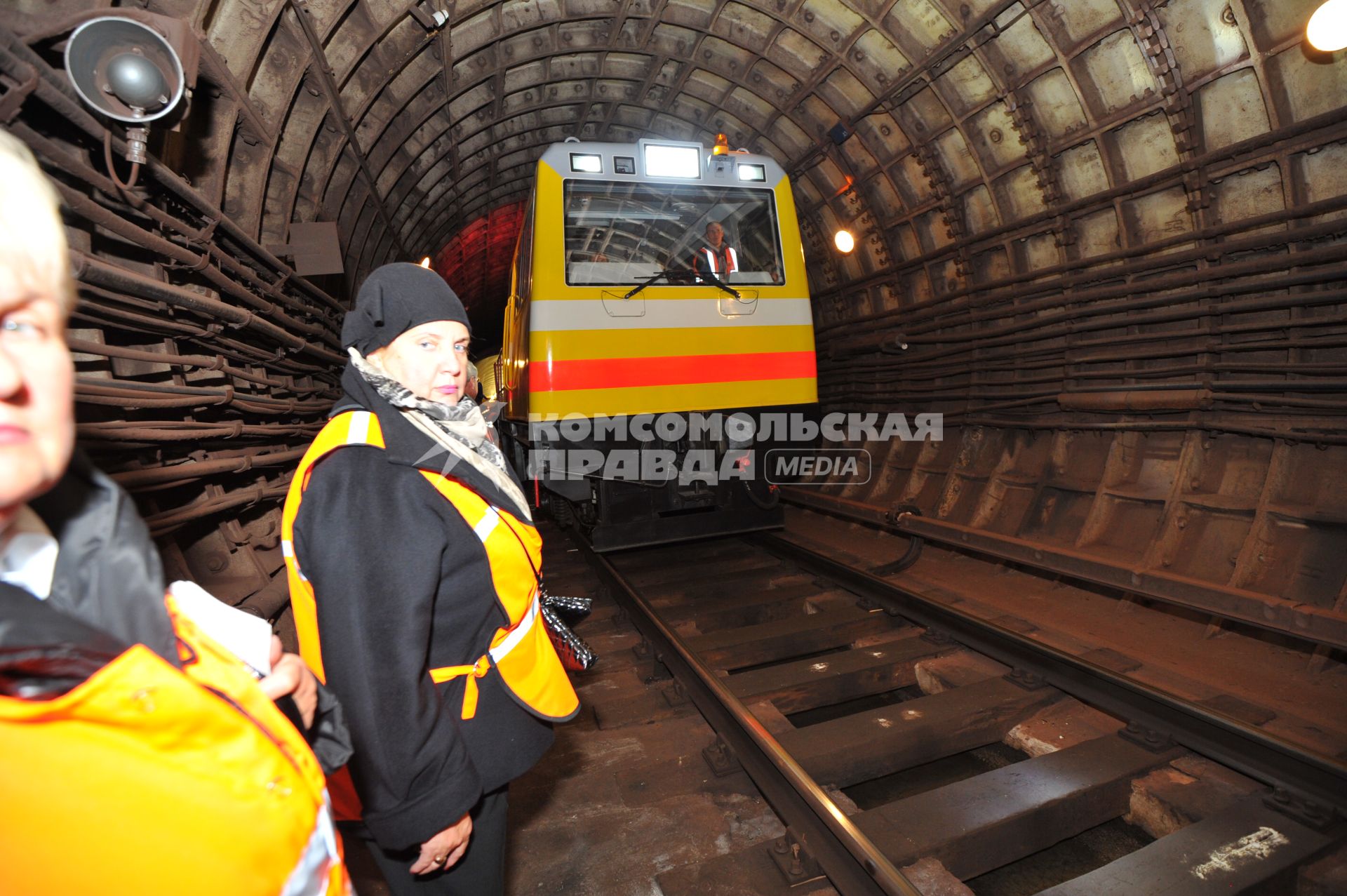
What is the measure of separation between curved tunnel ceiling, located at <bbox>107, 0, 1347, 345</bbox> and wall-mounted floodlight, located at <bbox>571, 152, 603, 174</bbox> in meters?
1.95

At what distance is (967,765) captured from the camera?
10.3 ft

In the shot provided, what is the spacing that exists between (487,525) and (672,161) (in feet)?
13.9

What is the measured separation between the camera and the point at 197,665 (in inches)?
30.8

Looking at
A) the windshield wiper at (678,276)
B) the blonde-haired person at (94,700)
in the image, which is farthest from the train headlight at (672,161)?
the blonde-haired person at (94,700)

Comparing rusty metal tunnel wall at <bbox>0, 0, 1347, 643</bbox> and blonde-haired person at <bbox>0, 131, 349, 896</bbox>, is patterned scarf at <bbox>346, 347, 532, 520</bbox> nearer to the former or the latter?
blonde-haired person at <bbox>0, 131, 349, 896</bbox>

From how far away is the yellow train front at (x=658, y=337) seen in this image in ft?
15.6

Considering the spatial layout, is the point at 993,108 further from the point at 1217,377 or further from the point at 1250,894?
the point at 1250,894

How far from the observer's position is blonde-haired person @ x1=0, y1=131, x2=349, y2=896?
1.96 ft

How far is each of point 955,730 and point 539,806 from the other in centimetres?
193

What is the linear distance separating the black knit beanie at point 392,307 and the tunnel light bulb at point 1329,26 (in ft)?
15.7

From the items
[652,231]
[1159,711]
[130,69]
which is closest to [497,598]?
[130,69]

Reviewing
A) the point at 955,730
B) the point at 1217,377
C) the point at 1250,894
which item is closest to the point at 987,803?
the point at 955,730

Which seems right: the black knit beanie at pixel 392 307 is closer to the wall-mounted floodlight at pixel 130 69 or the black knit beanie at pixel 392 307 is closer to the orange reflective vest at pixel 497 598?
the orange reflective vest at pixel 497 598

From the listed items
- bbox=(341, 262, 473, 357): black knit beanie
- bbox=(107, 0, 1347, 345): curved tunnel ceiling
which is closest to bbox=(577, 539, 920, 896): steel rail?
bbox=(341, 262, 473, 357): black knit beanie
